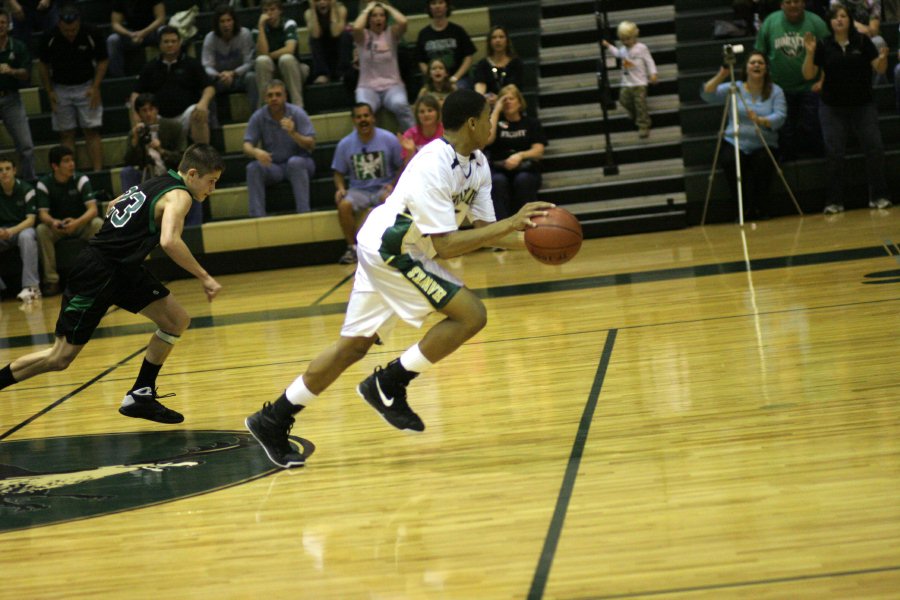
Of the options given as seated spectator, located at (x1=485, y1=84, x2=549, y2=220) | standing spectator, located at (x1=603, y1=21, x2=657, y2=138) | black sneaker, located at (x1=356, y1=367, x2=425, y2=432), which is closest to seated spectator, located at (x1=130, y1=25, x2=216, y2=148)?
seated spectator, located at (x1=485, y1=84, x2=549, y2=220)

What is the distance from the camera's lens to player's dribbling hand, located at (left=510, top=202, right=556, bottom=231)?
4285 mm

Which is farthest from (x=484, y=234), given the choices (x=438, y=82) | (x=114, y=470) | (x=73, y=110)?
(x=73, y=110)

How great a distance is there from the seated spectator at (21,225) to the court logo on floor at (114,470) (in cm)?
585

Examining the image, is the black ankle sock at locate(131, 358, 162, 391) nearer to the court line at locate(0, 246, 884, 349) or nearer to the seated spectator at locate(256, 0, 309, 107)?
the court line at locate(0, 246, 884, 349)

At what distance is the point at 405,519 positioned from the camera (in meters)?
3.85

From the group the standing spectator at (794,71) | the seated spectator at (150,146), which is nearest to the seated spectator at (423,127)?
the seated spectator at (150,146)

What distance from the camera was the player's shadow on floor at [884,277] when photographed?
7.19 m

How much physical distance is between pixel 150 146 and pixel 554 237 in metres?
7.67

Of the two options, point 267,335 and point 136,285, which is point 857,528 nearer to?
point 136,285

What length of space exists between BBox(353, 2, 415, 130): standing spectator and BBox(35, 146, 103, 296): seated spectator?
2.86 metres

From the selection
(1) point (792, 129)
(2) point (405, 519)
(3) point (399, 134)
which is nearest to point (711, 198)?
(1) point (792, 129)

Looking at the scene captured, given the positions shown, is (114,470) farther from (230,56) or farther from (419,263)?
(230,56)

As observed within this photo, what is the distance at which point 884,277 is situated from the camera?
733cm

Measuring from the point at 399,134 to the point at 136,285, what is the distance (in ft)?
20.5
